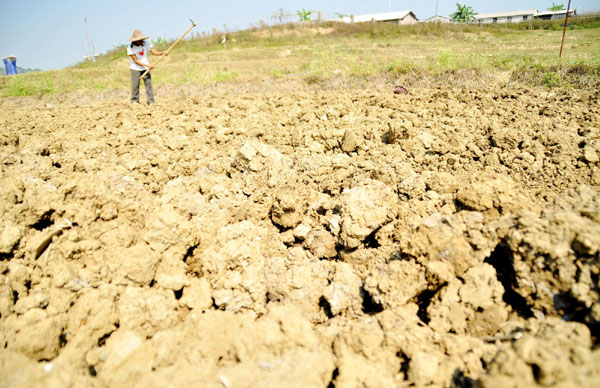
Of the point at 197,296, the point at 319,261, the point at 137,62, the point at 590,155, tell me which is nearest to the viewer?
the point at 197,296

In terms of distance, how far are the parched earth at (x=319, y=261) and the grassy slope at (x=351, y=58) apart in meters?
5.22

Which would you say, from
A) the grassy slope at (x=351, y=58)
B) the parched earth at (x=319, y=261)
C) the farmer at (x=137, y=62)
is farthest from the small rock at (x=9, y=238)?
the grassy slope at (x=351, y=58)

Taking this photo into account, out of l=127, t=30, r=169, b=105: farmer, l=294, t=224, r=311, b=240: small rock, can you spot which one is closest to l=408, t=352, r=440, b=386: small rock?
l=294, t=224, r=311, b=240: small rock

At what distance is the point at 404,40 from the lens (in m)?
23.2

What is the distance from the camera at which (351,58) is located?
1370 cm

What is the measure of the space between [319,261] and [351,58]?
12.8 meters

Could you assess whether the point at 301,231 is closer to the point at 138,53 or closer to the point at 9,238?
the point at 9,238

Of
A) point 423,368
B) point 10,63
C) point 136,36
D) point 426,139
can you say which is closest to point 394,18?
point 10,63

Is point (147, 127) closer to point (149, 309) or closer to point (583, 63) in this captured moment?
point (149, 309)

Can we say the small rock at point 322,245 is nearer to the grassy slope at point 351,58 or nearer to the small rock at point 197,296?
the small rock at point 197,296

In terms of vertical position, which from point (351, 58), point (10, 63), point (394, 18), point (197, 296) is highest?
point (394, 18)

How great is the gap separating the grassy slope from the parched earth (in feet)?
17.1

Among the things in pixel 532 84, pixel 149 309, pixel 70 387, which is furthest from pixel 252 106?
pixel 532 84

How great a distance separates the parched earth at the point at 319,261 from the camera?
163 cm
